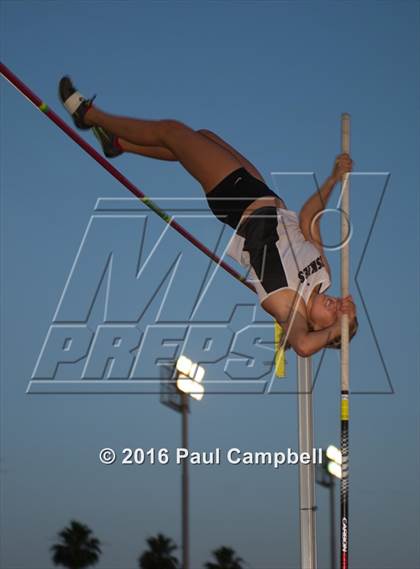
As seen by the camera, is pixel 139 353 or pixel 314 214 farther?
pixel 139 353

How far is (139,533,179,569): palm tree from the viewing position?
2994cm

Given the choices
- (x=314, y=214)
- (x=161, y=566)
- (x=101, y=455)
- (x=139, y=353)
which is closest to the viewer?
(x=314, y=214)

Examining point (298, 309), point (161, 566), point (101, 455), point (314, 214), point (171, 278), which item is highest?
point (161, 566)

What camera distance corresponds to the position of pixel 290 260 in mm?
5793

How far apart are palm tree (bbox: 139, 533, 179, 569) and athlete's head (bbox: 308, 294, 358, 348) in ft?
82.8

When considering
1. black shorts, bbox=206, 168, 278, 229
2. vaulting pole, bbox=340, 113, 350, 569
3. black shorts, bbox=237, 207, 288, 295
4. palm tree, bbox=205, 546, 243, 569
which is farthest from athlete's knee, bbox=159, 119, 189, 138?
palm tree, bbox=205, 546, 243, 569

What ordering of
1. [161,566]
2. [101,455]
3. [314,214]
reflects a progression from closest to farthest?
1. [314,214]
2. [101,455]
3. [161,566]

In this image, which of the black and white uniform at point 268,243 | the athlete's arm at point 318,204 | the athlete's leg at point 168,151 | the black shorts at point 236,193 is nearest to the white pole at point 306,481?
the black and white uniform at point 268,243

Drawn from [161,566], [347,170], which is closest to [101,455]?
[347,170]

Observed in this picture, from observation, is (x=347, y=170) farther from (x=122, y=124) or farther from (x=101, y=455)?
(x=101, y=455)

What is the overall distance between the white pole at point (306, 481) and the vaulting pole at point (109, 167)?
34.8 inches

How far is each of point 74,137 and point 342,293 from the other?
2.15 meters

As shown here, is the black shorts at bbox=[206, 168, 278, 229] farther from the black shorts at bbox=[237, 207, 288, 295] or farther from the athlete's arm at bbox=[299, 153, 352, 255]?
the athlete's arm at bbox=[299, 153, 352, 255]

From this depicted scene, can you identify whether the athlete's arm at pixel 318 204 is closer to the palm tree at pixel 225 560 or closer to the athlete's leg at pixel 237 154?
the athlete's leg at pixel 237 154
